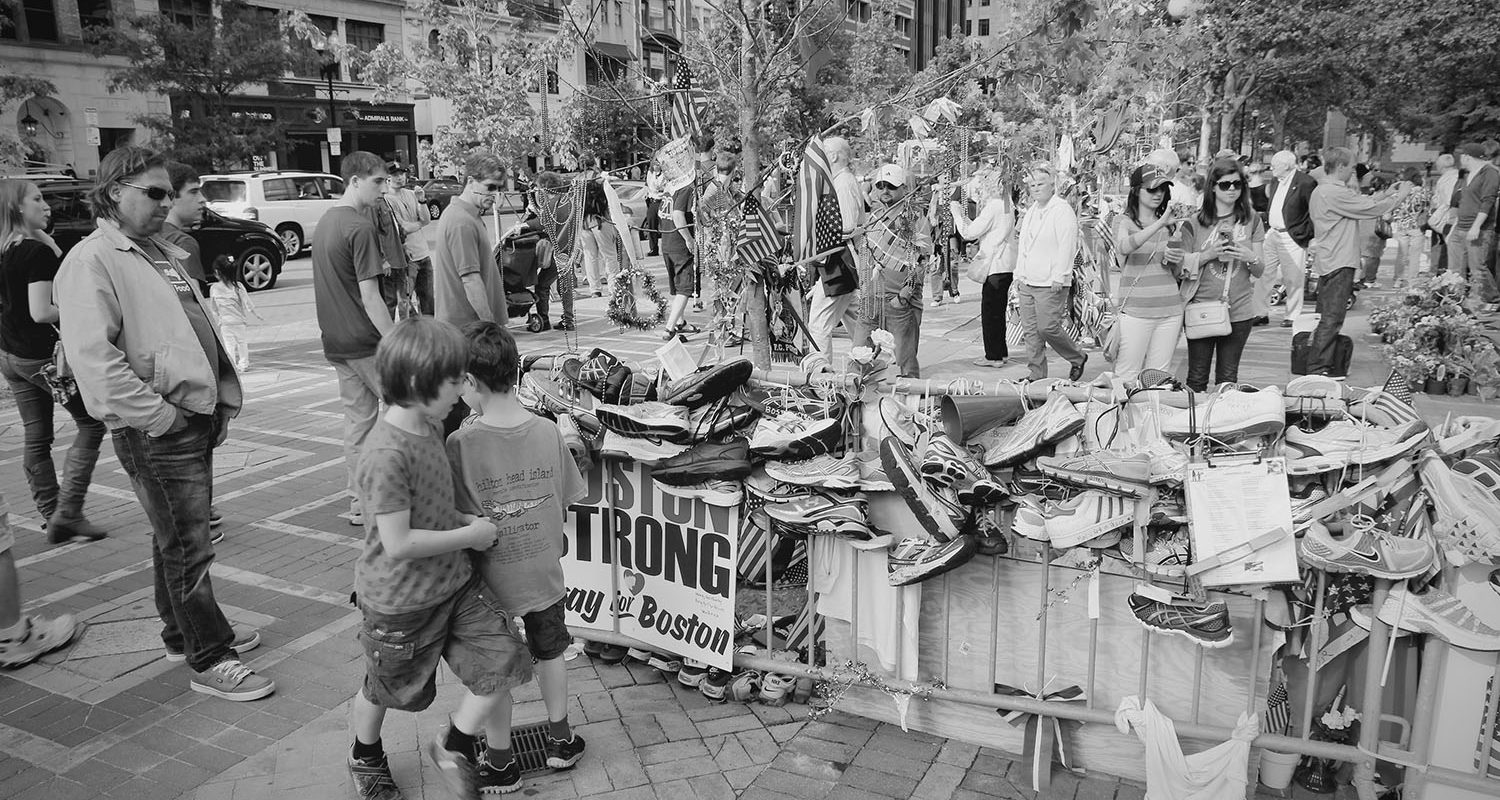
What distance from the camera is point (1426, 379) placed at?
785cm

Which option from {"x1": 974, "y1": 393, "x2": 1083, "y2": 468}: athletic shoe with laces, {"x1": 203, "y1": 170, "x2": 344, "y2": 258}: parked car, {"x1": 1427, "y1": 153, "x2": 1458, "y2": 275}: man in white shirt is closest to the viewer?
{"x1": 974, "y1": 393, "x2": 1083, "y2": 468}: athletic shoe with laces

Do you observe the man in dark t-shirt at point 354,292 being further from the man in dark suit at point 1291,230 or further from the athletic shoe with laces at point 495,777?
the man in dark suit at point 1291,230

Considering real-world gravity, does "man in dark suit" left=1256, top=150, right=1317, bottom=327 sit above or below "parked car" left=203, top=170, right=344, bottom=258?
below

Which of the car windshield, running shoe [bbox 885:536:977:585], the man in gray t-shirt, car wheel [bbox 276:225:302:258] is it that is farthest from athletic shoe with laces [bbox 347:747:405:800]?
the car windshield

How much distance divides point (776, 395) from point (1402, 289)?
21.5ft

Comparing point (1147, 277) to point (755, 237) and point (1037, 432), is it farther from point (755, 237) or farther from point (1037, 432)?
point (1037, 432)

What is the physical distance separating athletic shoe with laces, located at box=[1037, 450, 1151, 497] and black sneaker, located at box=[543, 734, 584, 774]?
1.83 meters

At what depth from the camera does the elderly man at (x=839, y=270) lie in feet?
23.2

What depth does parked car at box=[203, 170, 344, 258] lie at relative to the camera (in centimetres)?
1944

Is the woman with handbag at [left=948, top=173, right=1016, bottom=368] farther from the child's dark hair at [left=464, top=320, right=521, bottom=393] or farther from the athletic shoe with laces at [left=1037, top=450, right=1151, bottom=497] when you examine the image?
the child's dark hair at [left=464, top=320, right=521, bottom=393]

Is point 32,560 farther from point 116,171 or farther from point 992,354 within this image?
point 992,354

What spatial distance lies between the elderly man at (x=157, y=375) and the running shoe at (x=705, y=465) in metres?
1.76

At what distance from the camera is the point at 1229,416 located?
11.1ft

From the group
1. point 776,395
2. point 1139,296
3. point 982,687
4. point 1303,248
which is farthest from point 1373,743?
point 1303,248
